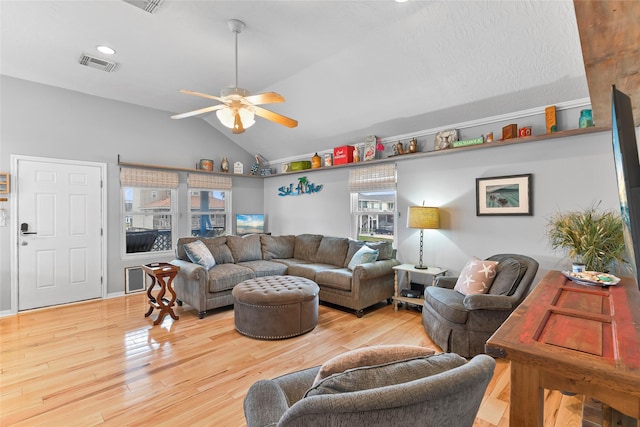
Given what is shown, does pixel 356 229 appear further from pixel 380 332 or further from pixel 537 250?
pixel 537 250

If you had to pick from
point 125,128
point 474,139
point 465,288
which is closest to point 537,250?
point 465,288

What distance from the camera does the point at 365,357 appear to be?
93cm

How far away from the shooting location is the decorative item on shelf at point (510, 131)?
133 inches

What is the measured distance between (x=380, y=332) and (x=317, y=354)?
0.86m

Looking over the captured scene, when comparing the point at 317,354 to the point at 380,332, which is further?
the point at 380,332

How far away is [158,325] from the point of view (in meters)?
3.44

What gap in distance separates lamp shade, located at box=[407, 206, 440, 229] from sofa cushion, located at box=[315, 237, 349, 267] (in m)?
1.24

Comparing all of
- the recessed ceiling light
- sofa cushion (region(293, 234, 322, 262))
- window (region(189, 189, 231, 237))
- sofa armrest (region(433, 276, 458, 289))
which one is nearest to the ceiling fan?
the recessed ceiling light

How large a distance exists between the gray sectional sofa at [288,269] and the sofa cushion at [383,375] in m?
2.87

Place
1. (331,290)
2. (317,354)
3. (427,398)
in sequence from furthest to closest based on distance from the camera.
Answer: (331,290)
(317,354)
(427,398)

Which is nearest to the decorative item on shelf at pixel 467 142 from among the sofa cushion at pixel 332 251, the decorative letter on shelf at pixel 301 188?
the sofa cushion at pixel 332 251

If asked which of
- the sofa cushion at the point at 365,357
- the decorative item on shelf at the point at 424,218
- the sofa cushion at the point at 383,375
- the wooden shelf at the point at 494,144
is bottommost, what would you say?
the sofa cushion at the point at 365,357

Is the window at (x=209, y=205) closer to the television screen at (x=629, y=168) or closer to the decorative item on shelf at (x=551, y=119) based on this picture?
the decorative item on shelf at (x=551, y=119)

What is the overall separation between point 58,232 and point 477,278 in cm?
545
